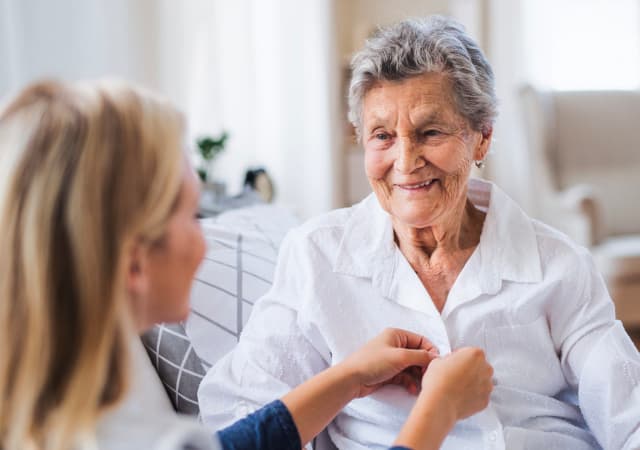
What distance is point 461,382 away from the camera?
992 mm

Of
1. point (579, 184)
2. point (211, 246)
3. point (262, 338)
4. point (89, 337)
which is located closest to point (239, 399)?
point (262, 338)

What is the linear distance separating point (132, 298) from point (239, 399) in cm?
52

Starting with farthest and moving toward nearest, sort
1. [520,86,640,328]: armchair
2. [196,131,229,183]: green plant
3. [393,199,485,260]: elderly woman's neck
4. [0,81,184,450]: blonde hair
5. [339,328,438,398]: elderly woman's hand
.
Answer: [520,86,640,328]: armchair, [196,131,229,183]: green plant, [393,199,485,260]: elderly woman's neck, [339,328,438,398]: elderly woman's hand, [0,81,184,450]: blonde hair

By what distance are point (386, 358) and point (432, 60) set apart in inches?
20.1

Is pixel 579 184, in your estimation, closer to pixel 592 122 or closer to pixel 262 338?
pixel 592 122

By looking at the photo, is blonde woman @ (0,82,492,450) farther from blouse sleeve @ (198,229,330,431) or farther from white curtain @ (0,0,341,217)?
white curtain @ (0,0,341,217)

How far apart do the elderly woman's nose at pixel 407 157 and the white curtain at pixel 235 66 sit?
1.87 meters

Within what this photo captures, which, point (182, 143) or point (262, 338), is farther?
point (262, 338)

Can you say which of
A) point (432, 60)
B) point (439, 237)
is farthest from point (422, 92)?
point (439, 237)

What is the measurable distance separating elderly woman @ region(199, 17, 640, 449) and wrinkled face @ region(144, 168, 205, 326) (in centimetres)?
47

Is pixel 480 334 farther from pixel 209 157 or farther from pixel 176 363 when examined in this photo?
pixel 209 157

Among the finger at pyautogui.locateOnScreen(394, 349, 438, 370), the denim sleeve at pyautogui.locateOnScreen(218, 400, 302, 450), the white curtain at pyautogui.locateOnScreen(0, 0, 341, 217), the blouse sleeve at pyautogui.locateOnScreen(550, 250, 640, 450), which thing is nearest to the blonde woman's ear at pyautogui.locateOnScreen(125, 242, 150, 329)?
the denim sleeve at pyautogui.locateOnScreen(218, 400, 302, 450)

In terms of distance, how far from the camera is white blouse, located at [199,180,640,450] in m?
1.16

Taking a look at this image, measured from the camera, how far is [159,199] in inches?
26.7
